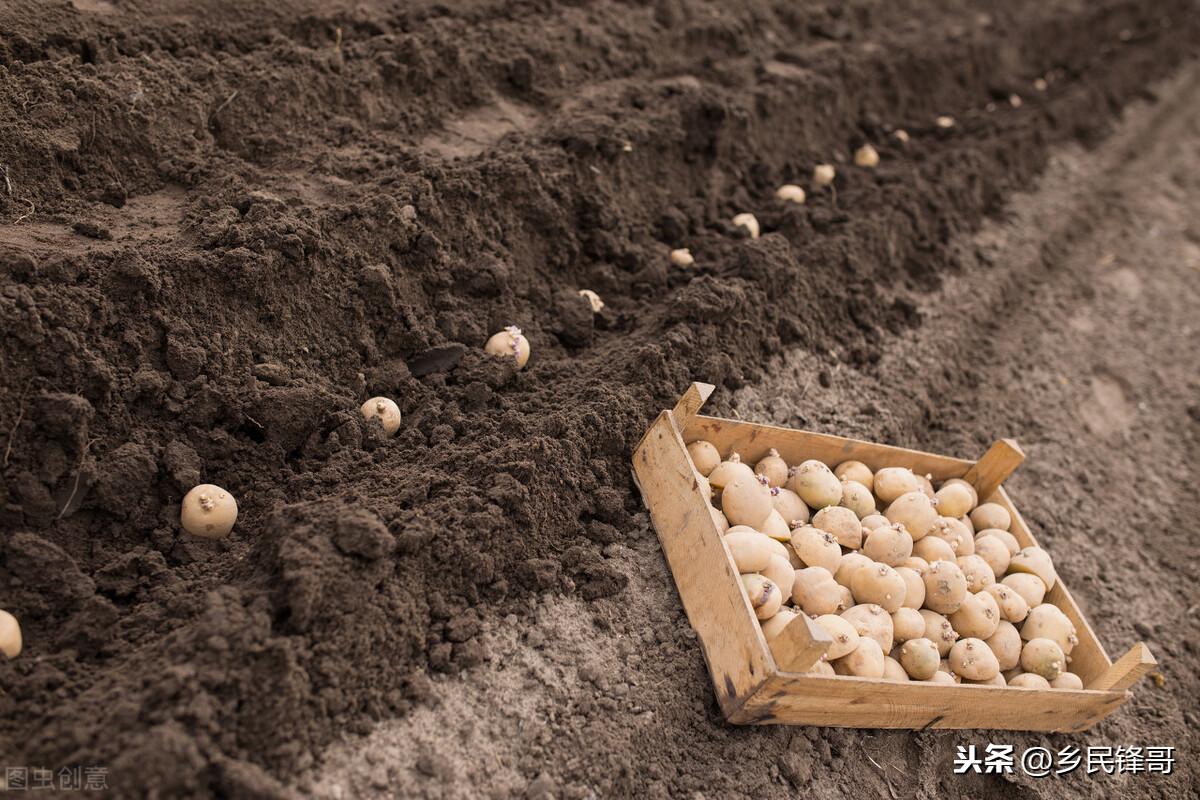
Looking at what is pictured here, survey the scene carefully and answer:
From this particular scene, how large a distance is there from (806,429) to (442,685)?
2.34m

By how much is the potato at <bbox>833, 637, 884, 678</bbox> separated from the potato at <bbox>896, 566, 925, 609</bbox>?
389 millimetres

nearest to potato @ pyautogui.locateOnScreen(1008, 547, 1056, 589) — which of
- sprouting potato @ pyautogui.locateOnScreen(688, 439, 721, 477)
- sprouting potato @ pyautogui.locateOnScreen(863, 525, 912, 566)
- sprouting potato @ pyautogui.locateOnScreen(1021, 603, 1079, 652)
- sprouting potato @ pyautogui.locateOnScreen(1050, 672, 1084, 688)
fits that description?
sprouting potato @ pyautogui.locateOnScreen(1021, 603, 1079, 652)

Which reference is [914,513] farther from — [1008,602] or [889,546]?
[1008,602]

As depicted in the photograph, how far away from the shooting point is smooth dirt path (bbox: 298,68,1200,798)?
3.15 metres

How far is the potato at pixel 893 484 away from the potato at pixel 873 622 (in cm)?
75

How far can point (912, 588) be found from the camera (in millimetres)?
3727

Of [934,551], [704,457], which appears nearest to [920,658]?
[934,551]

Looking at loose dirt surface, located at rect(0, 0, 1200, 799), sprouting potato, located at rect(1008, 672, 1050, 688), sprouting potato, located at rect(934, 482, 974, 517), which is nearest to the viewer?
loose dirt surface, located at rect(0, 0, 1200, 799)

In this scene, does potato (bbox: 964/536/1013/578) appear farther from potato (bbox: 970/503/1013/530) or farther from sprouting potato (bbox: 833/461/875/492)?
sprouting potato (bbox: 833/461/875/492)

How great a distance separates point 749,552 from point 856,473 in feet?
3.15

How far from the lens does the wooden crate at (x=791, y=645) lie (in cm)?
315

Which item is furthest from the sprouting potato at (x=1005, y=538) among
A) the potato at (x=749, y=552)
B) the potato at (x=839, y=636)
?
the potato at (x=749, y=552)

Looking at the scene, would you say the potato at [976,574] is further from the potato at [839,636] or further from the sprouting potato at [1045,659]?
the potato at [839,636]

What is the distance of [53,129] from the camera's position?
3941 millimetres
